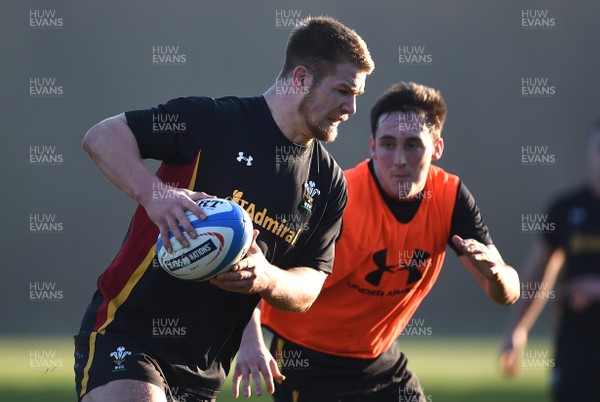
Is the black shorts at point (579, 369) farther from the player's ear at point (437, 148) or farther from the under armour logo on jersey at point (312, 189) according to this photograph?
the under armour logo on jersey at point (312, 189)

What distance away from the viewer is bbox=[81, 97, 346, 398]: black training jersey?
432 cm

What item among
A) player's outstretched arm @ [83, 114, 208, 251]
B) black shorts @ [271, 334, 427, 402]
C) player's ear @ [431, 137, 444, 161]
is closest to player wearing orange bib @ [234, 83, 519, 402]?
black shorts @ [271, 334, 427, 402]

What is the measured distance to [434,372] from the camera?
12117 mm

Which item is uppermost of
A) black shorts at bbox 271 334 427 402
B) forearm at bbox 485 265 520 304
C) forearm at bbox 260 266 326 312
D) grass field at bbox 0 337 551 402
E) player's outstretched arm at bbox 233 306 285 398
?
forearm at bbox 260 266 326 312

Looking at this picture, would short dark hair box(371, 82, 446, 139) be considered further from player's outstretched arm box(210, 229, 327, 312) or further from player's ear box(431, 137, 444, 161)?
player's outstretched arm box(210, 229, 327, 312)

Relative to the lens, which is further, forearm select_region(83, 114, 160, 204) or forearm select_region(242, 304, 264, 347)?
forearm select_region(242, 304, 264, 347)

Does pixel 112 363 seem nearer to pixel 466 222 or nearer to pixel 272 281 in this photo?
pixel 272 281

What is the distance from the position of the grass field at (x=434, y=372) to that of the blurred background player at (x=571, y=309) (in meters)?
4.11

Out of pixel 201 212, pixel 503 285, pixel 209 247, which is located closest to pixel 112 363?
pixel 209 247

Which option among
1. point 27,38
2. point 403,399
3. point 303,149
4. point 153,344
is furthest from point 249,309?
point 27,38

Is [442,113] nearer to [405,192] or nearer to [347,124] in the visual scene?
[405,192]

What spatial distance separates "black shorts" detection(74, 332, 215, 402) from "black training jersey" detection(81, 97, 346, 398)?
0.05m

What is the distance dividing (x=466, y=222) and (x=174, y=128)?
7.17 feet

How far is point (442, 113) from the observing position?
6180 mm
